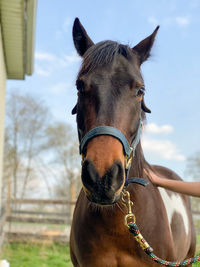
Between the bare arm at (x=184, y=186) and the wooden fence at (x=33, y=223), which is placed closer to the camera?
the bare arm at (x=184, y=186)

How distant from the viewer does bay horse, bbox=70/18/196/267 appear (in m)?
1.55

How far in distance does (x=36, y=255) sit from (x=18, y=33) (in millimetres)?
5783

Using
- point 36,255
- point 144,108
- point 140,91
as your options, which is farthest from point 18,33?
point 36,255

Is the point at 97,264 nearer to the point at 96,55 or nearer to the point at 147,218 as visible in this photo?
the point at 147,218

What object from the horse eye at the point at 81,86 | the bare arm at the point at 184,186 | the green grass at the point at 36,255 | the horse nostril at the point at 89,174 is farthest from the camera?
the green grass at the point at 36,255

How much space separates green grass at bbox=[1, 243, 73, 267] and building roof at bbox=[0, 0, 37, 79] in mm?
5046

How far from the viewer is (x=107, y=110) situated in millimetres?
1715

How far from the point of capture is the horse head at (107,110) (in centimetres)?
152

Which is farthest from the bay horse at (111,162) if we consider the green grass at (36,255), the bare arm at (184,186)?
the green grass at (36,255)

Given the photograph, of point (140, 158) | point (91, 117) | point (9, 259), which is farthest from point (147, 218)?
point (9, 259)

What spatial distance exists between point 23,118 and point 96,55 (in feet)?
51.6

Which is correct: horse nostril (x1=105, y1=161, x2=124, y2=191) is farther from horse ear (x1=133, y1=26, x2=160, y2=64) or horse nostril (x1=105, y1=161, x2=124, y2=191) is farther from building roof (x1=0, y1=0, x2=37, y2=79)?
building roof (x1=0, y1=0, x2=37, y2=79)

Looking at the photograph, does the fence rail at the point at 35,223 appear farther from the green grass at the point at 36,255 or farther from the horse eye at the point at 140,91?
the horse eye at the point at 140,91

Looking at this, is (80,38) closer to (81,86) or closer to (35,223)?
(81,86)
